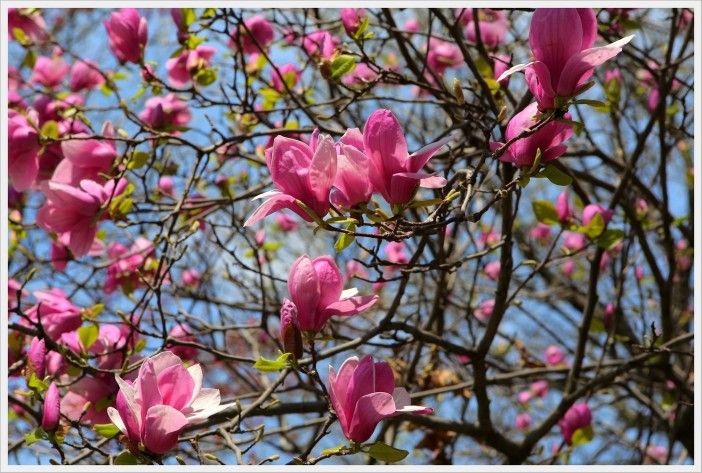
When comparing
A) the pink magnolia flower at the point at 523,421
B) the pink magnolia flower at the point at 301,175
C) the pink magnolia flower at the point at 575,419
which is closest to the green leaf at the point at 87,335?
the pink magnolia flower at the point at 301,175

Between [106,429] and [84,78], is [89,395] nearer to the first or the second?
[106,429]

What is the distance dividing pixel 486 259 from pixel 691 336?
1402 mm

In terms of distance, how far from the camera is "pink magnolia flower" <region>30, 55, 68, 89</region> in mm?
2508

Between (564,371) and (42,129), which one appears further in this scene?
(564,371)

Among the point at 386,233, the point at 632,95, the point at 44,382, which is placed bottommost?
the point at 44,382

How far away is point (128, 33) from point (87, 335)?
0.81 meters

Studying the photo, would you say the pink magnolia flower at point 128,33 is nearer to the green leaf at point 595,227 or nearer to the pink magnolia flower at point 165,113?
the pink magnolia flower at point 165,113

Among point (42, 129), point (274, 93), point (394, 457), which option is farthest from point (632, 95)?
point (394, 457)

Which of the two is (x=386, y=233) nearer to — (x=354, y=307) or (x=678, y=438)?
(x=354, y=307)

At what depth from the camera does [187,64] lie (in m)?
2.23

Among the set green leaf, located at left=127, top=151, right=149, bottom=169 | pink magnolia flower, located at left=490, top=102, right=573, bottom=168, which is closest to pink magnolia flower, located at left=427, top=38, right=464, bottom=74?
green leaf, located at left=127, top=151, right=149, bottom=169

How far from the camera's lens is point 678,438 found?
273 cm

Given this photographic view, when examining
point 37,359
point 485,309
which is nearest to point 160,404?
point 37,359

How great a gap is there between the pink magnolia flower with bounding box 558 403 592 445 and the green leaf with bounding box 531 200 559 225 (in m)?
0.63
